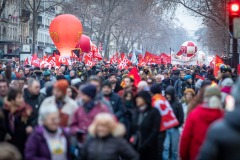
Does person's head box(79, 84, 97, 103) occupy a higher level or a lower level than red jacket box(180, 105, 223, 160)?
higher

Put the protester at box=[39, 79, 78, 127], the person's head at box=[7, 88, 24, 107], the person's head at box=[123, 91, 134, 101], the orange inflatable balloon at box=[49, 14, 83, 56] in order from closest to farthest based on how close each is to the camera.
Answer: the person's head at box=[7, 88, 24, 107] < the protester at box=[39, 79, 78, 127] < the person's head at box=[123, 91, 134, 101] < the orange inflatable balloon at box=[49, 14, 83, 56]

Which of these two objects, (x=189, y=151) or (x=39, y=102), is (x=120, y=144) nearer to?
(x=189, y=151)

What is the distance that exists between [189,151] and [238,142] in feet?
8.87

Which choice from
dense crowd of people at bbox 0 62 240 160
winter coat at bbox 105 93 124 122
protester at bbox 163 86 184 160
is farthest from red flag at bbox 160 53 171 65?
winter coat at bbox 105 93 124 122

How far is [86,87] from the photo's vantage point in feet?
29.1

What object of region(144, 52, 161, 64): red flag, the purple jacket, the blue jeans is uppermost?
region(144, 52, 161, 64): red flag

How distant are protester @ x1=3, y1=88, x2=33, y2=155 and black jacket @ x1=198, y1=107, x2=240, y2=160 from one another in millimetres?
3474

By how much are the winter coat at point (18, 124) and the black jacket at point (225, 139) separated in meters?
3.52

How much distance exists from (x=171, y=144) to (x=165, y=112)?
831mm

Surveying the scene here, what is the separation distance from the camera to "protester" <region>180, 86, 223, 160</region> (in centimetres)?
789

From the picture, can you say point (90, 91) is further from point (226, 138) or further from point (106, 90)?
point (226, 138)

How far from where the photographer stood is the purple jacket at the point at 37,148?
755 cm

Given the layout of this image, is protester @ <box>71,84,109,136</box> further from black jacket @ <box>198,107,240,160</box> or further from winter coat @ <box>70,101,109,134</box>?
black jacket @ <box>198,107,240,160</box>

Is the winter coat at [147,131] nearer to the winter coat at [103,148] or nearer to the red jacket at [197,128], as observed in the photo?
the red jacket at [197,128]
